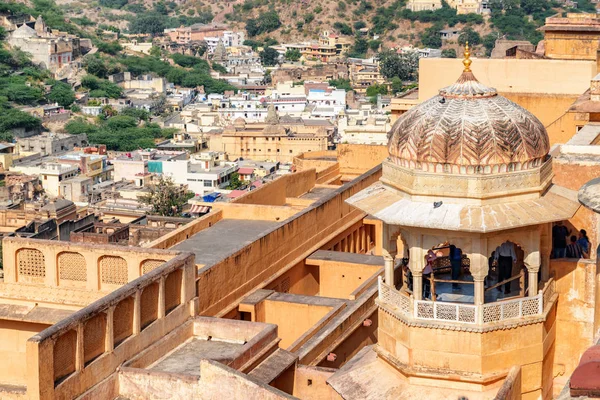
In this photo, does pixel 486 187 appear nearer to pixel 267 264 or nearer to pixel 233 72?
pixel 267 264

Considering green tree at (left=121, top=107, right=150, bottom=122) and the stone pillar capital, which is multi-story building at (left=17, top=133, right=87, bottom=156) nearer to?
green tree at (left=121, top=107, right=150, bottom=122)

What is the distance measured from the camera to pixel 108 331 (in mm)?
12266

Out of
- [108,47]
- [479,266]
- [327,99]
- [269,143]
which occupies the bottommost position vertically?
[269,143]

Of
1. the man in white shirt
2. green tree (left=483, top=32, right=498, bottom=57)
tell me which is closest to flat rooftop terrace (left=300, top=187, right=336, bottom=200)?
the man in white shirt

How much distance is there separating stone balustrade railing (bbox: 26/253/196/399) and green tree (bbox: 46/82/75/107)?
8602cm

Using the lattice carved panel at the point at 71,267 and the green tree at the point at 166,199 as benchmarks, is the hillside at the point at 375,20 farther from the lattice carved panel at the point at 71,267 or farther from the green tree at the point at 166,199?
the lattice carved panel at the point at 71,267

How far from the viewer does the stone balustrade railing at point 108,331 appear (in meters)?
11.1

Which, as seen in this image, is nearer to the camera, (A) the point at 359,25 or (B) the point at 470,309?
(B) the point at 470,309

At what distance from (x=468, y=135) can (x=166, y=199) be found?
49461mm

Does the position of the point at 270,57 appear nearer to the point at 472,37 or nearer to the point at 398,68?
the point at 398,68

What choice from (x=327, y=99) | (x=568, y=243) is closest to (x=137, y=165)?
(x=327, y=99)

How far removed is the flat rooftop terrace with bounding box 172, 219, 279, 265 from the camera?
1705 centimetres

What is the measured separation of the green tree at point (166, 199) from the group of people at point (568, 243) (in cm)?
4567

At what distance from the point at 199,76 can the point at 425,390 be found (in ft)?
354
